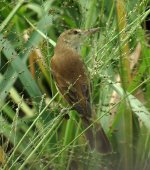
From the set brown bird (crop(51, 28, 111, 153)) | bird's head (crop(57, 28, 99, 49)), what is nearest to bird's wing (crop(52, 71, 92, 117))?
brown bird (crop(51, 28, 111, 153))

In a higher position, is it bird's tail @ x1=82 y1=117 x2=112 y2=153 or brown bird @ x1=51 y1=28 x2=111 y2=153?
brown bird @ x1=51 y1=28 x2=111 y2=153

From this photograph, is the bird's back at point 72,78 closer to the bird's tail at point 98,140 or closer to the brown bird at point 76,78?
the brown bird at point 76,78

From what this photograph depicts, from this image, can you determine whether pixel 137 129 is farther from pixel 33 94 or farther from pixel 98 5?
pixel 98 5

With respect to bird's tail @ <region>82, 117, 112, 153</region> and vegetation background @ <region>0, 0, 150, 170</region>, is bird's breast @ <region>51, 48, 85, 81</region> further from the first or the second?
bird's tail @ <region>82, 117, 112, 153</region>

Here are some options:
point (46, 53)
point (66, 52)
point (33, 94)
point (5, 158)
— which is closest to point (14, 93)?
point (33, 94)

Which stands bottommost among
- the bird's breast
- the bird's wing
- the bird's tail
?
the bird's tail

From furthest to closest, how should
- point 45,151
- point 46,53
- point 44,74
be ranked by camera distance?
point 44,74 < point 46,53 < point 45,151

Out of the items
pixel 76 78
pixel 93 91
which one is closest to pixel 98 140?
pixel 93 91

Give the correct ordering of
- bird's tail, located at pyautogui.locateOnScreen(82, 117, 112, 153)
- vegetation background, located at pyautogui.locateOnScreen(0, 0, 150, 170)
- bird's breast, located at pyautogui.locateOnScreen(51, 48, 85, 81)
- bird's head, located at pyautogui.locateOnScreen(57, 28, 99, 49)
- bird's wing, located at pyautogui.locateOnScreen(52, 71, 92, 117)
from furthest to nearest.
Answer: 1. bird's head, located at pyautogui.locateOnScreen(57, 28, 99, 49)
2. bird's breast, located at pyautogui.locateOnScreen(51, 48, 85, 81)
3. bird's wing, located at pyautogui.locateOnScreen(52, 71, 92, 117)
4. bird's tail, located at pyautogui.locateOnScreen(82, 117, 112, 153)
5. vegetation background, located at pyautogui.locateOnScreen(0, 0, 150, 170)
